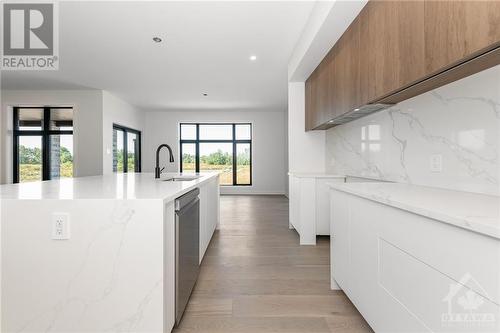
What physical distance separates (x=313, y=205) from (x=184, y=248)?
6.63ft

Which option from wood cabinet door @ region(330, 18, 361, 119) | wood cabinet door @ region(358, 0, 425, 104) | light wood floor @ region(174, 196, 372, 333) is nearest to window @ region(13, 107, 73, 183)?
light wood floor @ region(174, 196, 372, 333)

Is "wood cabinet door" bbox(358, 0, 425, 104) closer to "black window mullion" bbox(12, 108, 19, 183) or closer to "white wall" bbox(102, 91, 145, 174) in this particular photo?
"white wall" bbox(102, 91, 145, 174)

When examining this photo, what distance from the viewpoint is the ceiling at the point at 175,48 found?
2721 mm

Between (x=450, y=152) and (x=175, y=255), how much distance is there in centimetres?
177

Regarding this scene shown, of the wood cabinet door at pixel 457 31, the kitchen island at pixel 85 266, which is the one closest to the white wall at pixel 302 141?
the wood cabinet door at pixel 457 31

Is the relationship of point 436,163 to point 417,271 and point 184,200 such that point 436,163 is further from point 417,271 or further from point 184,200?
point 184,200

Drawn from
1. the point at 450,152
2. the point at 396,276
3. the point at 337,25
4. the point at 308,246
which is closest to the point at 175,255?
the point at 396,276

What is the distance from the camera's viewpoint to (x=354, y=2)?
1.96 metres

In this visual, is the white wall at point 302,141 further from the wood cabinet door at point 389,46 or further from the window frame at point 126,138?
the window frame at point 126,138

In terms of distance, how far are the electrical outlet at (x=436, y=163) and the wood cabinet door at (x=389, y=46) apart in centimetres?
54

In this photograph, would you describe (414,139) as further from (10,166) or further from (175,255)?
(10,166)

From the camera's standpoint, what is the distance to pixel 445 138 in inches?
65.3

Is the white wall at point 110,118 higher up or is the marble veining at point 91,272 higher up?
the white wall at point 110,118

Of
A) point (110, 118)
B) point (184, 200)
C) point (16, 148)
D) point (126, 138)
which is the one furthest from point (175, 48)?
point (16, 148)
